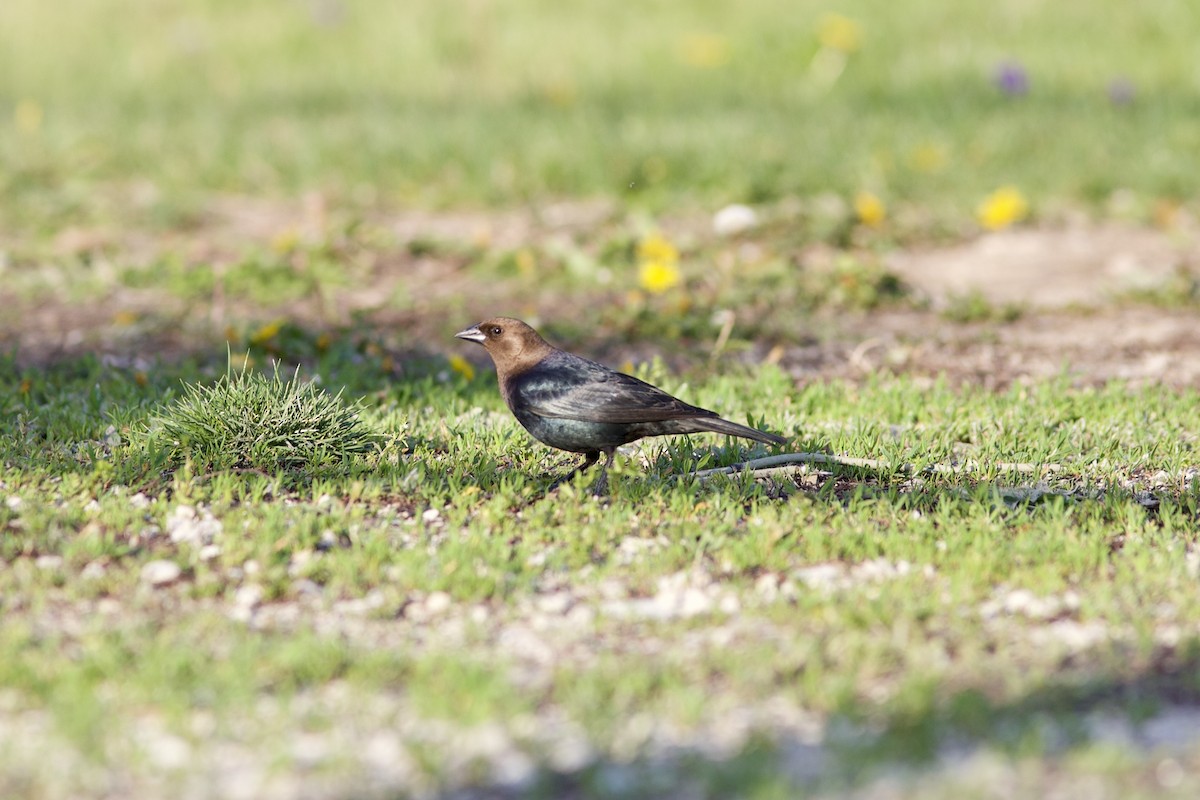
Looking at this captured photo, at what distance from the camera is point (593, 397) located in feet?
15.6

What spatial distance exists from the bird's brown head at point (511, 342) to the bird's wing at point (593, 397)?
9.2 inches

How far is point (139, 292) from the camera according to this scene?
779cm

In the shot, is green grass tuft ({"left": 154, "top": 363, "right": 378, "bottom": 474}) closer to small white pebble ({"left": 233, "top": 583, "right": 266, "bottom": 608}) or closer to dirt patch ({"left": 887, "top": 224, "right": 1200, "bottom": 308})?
small white pebble ({"left": 233, "top": 583, "right": 266, "bottom": 608})

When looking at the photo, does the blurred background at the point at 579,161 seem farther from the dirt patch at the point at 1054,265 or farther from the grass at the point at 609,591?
the grass at the point at 609,591

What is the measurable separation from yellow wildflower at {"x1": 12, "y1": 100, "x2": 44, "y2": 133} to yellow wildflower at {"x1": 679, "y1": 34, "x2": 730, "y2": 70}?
5206 millimetres

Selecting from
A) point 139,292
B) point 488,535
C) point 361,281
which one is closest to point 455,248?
point 361,281

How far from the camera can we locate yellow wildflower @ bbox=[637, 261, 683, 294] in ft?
24.1

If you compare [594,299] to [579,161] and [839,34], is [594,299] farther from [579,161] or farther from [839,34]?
[839,34]

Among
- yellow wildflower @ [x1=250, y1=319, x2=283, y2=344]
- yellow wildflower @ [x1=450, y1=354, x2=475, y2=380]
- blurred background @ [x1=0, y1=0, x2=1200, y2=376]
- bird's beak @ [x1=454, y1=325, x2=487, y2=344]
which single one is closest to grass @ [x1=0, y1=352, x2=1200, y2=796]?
bird's beak @ [x1=454, y1=325, x2=487, y2=344]

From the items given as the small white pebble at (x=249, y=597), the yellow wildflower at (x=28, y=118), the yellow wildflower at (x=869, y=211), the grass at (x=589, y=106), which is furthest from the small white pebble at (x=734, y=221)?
the yellow wildflower at (x=28, y=118)

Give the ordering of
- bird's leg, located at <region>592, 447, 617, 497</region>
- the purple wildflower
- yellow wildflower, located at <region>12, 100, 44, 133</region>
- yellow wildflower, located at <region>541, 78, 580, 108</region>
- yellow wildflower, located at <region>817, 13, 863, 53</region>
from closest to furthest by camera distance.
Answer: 1. bird's leg, located at <region>592, 447, 617, 497</region>
2. yellow wildflower, located at <region>12, 100, 44, 133</region>
3. the purple wildflower
4. yellow wildflower, located at <region>541, 78, 580, 108</region>
5. yellow wildflower, located at <region>817, 13, 863, 53</region>

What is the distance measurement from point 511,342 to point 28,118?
6.86m

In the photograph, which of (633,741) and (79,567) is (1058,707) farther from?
(79,567)

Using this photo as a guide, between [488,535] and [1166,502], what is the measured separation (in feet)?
7.21
